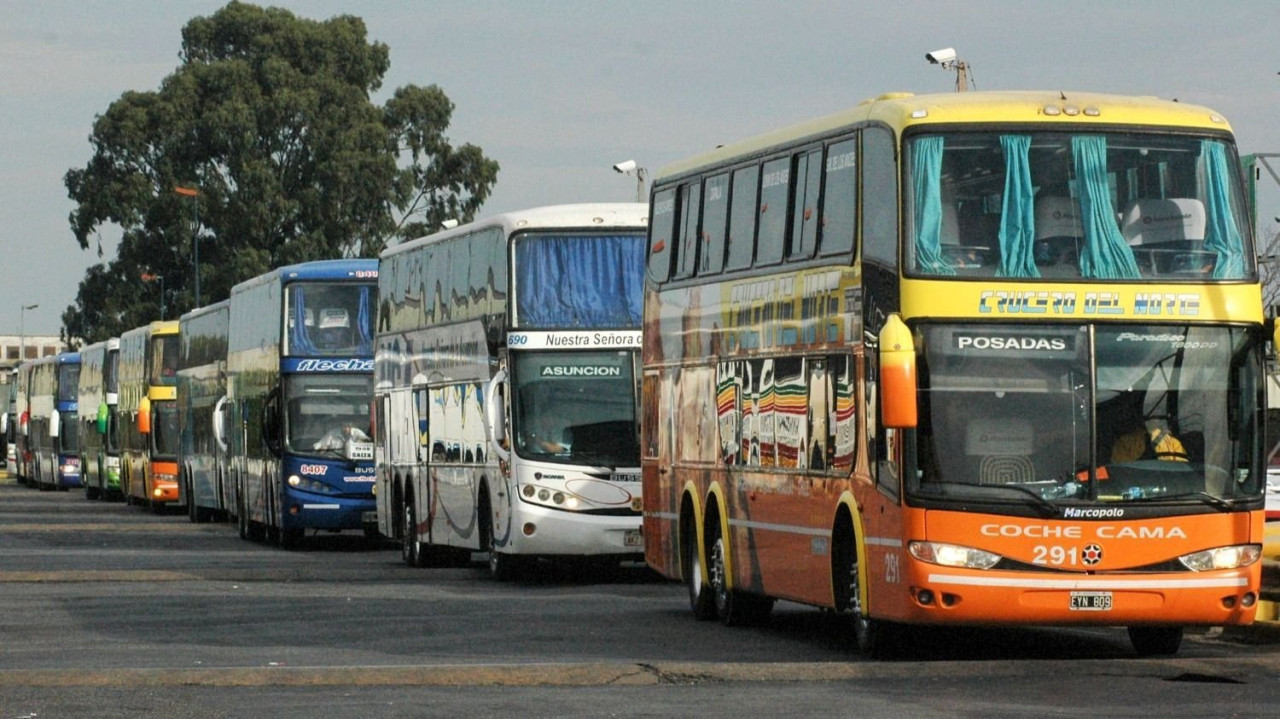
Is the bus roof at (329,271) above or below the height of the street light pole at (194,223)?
below

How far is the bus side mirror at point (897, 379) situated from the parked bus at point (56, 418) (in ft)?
204

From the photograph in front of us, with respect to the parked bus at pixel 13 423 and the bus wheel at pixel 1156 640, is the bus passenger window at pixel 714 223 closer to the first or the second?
the bus wheel at pixel 1156 640

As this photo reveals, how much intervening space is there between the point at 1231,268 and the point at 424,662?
18.5ft

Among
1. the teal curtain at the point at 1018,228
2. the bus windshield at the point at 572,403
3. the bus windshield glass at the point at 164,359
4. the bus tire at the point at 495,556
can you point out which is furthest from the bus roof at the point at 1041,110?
the bus windshield glass at the point at 164,359

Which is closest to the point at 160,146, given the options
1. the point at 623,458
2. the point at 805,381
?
the point at 623,458

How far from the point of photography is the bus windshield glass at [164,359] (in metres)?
57.5

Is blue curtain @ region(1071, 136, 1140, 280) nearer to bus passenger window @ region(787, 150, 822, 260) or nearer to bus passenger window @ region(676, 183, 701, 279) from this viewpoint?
bus passenger window @ region(787, 150, 822, 260)

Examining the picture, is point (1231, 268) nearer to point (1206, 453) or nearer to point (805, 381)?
point (1206, 453)

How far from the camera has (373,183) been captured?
87.4 m

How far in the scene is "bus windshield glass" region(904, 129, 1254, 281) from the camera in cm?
1673

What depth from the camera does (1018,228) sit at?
16.8 m

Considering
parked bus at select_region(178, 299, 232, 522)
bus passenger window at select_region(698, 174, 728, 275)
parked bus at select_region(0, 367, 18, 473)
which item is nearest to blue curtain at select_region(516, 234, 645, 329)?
bus passenger window at select_region(698, 174, 728, 275)

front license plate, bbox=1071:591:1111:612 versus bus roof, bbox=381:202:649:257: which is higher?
bus roof, bbox=381:202:649:257

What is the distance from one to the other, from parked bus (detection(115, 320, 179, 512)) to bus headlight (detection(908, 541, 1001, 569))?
130 ft
